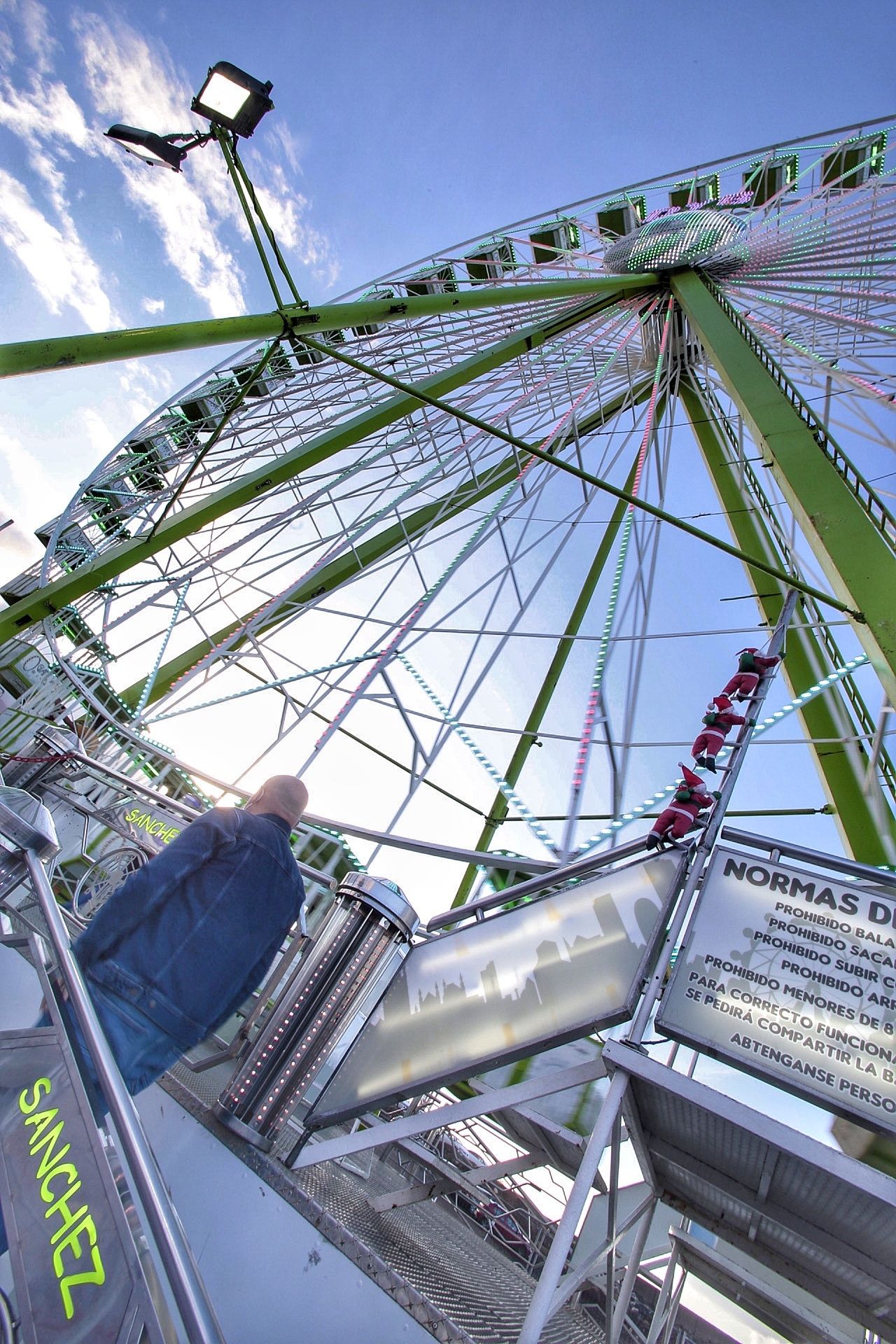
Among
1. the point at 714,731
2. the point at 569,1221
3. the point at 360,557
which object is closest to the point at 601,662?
the point at 714,731

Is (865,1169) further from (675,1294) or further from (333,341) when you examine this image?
(333,341)

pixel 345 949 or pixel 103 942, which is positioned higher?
pixel 345 949

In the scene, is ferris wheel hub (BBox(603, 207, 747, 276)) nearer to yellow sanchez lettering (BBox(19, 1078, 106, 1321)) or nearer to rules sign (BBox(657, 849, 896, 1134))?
rules sign (BBox(657, 849, 896, 1134))

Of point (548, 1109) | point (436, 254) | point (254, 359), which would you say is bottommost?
point (548, 1109)

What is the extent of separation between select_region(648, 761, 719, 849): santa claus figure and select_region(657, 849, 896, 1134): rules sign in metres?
0.35

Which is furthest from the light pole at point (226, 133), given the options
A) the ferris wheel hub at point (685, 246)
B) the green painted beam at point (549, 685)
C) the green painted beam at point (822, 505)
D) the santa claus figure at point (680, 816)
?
the ferris wheel hub at point (685, 246)

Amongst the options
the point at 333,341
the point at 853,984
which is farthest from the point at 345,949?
the point at 333,341

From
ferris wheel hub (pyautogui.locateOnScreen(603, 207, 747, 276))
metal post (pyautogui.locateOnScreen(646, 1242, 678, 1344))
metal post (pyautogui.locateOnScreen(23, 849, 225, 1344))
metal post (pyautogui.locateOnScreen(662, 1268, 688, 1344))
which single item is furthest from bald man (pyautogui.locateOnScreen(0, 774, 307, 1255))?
ferris wheel hub (pyautogui.locateOnScreen(603, 207, 747, 276))

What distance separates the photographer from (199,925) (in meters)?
2.54

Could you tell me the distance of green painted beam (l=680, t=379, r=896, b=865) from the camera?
635 centimetres

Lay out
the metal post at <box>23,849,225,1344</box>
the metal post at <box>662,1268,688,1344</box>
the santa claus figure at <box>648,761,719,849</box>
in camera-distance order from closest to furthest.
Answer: the metal post at <box>23,849,225,1344</box>, the santa claus figure at <box>648,761,719,849</box>, the metal post at <box>662,1268,688,1344</box>

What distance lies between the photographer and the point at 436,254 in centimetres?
959

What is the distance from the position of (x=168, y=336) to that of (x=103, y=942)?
2.84 meters

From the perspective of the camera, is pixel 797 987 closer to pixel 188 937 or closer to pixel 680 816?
pixel 680 816
